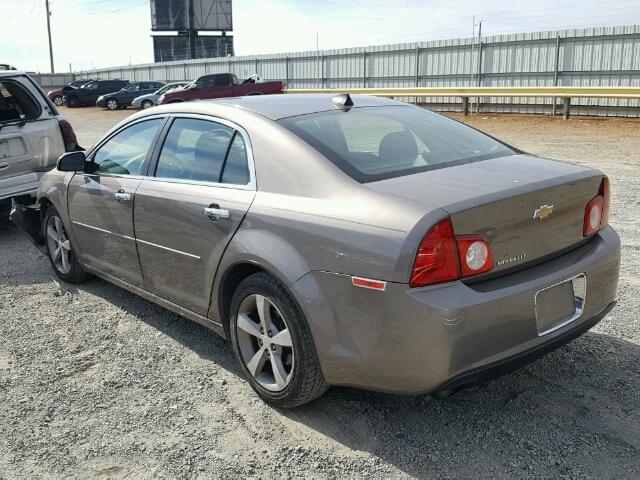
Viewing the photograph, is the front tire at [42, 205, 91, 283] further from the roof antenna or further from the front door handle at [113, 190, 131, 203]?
the roof antenna

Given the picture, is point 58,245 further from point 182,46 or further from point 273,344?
point 182,46

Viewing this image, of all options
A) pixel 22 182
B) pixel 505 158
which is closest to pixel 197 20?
pixel 22 182

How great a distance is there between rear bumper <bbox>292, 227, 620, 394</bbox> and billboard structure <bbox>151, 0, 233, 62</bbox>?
65.6m

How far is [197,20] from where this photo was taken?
6669cm

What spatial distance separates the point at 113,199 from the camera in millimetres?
4426

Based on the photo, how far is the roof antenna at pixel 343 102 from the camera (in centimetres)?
394

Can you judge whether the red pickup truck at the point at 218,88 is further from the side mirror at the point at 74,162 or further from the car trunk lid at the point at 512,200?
the car trunk lid at the point at 512,200

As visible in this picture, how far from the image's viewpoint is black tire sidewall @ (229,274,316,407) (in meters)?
3.06

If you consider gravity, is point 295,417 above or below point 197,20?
below

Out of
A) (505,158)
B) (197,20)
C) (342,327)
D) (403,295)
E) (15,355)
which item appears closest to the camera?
(403,295)

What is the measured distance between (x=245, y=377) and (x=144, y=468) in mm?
855

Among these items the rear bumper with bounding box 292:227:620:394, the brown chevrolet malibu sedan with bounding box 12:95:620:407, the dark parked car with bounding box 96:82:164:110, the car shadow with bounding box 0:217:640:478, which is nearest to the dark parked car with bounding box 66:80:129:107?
the dark parked car with bounding box 96:82:164:110

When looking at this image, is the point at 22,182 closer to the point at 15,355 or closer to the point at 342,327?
the point at 15,355

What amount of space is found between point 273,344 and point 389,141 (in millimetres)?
1318
